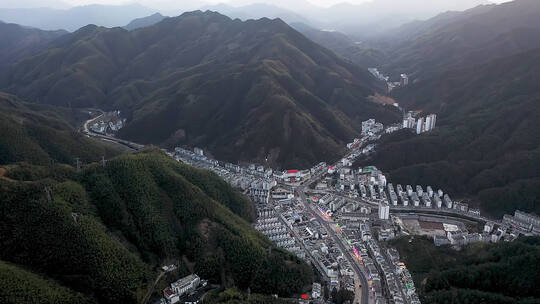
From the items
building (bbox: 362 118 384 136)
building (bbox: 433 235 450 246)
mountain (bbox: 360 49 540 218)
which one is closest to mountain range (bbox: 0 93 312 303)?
building (bbox: 433 235 450 246)

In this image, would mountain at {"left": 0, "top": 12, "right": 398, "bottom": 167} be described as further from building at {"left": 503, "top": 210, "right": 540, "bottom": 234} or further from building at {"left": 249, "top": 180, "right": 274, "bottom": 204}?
building at {"left": 503, "top": 210, "right": 540, "bottom": 234}

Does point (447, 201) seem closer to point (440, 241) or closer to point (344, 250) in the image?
point (440, 241)

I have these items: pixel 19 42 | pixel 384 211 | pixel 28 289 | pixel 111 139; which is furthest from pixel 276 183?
pixel 19 42

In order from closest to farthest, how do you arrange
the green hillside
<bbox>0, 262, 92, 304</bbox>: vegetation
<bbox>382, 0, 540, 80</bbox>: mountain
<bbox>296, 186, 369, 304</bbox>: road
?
<bbox>0, 262, 92, 304</bbox>: vegetation
the green hillside
<bbox>296, 186, 369, 304</bbox>: road
<bbox>382, 0, 540, 80</bbox>: mountain

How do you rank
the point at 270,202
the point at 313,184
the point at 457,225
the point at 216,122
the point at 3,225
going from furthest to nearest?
the point at 216,122, the point at 313,184, the point at 270,202, the point at 457,225, the point at 3,225

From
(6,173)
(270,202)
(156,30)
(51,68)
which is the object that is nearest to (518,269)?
(270,202)

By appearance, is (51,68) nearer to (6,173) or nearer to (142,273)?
(6,173)
